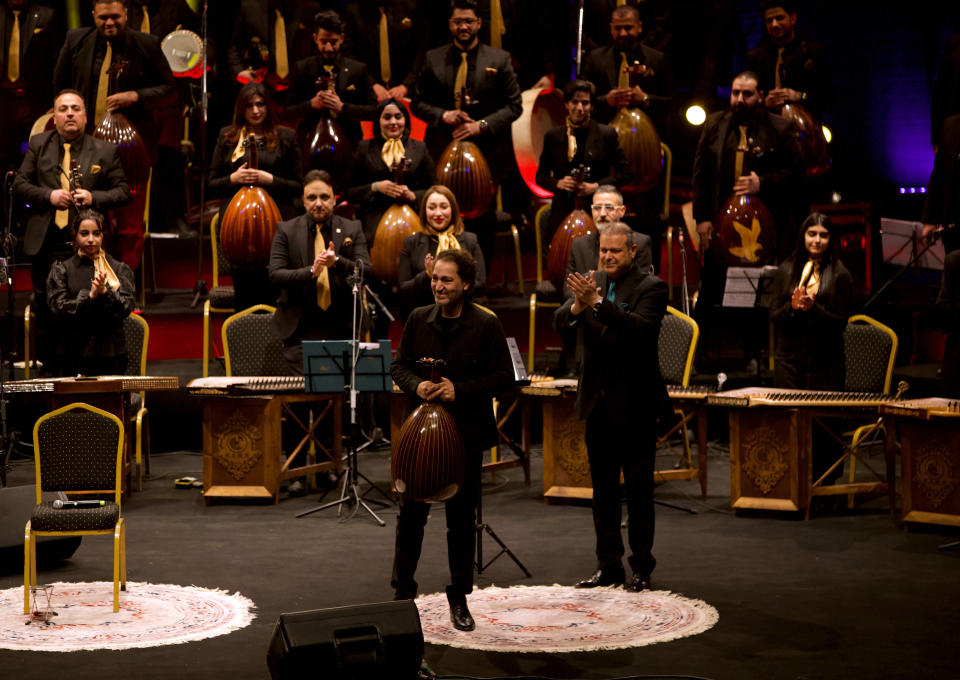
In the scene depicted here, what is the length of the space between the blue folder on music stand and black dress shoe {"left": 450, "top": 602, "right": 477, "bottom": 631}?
1921mm

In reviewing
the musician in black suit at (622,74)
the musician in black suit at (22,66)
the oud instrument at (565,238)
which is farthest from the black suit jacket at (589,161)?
the musician in black suit at (22,66)

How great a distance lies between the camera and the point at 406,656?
3195 mm

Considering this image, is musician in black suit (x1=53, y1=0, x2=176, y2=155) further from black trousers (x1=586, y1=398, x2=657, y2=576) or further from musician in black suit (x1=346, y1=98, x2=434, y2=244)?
black trousers (x1=586, y1=398, x2=657, y2=576)

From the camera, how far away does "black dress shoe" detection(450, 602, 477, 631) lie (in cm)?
414

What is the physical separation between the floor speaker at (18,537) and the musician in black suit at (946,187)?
4.81m

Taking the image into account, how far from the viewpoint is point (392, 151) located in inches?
289

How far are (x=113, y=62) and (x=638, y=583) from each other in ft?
16.6

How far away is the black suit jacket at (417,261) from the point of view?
6.50 meters

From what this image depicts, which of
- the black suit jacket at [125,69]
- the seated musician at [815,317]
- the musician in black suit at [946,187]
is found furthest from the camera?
the black suit jacket at [125,69]

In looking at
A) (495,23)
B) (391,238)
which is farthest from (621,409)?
(495,23)

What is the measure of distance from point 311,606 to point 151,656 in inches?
28.8

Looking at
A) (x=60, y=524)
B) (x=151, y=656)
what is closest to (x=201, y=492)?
(x=60, y=524)

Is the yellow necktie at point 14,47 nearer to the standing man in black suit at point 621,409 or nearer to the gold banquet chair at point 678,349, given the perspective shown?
the gold banquet chair at point 678,349

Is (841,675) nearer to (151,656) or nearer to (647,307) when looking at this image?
(647,307)
